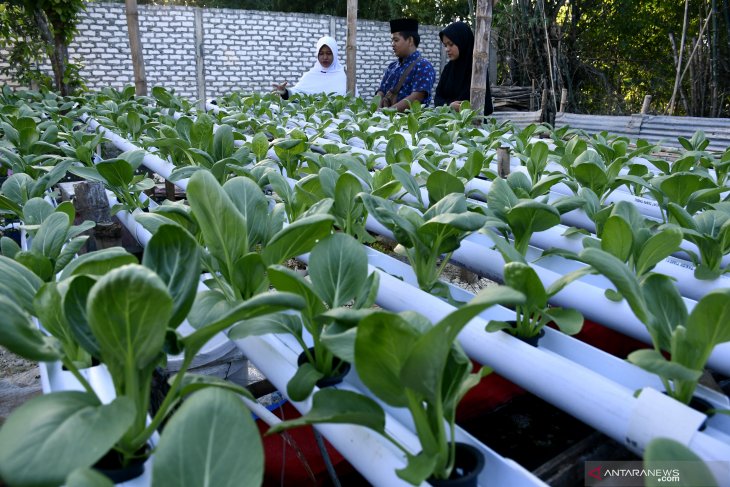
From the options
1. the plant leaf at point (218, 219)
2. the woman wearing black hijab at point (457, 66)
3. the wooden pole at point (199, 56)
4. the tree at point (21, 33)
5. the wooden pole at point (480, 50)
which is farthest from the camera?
the wooden pole at point (199, 56)

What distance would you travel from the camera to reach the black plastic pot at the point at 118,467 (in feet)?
2.18

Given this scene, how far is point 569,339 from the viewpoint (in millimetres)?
959

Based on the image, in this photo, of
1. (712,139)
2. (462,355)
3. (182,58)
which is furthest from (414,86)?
(182,58)

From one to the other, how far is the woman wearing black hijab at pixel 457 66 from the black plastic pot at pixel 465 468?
4948 mm

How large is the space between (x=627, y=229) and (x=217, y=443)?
0.75 metres

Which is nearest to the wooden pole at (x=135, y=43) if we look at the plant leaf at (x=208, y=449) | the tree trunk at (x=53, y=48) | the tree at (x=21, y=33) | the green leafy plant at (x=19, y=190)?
the tree trunk at (x=53, y=48)

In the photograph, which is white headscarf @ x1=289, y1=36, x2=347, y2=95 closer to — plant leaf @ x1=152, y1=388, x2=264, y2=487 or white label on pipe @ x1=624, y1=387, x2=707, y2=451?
white label on pipe @ x1=624, y1=387, x2=707, y2=451

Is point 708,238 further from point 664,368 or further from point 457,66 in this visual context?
point 457,66

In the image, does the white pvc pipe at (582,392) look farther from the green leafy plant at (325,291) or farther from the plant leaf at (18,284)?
the plant leaf at (18,284)

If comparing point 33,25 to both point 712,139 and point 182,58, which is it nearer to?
point 182,58

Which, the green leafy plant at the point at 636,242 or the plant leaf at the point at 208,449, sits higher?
the green leafy plant at the point at 636,242

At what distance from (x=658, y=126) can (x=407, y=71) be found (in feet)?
7.45

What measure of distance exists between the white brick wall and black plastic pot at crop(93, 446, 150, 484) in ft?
36.1

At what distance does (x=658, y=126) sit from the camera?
509 cm
